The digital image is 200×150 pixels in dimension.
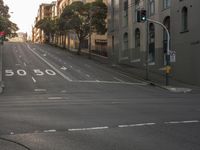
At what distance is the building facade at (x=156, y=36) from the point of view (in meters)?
47.1

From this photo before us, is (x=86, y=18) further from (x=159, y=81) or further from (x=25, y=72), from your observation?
(x=159, y=81)

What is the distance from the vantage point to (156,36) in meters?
56.9

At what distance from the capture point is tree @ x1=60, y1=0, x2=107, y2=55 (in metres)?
79.9

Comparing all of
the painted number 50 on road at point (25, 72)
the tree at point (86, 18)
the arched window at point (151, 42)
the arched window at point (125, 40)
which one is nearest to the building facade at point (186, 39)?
the arched window at point (151, 42)

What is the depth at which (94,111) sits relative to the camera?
62.3 ft

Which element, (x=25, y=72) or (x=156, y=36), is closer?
(x=25, y=72)

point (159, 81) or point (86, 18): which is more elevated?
point (86, 18)

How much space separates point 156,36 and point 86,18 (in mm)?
26513

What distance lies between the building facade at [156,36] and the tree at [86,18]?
5.83 ft

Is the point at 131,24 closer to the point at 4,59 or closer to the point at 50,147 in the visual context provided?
the point at 4,59

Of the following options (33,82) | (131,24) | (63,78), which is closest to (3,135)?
(33,82)

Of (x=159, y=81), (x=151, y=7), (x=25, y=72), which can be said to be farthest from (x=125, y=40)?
(x=159, y=81)

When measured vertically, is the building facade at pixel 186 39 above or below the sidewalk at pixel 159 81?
above

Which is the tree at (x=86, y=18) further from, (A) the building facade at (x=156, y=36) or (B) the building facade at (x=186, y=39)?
(B) the building facade at (x=186, y=39)
